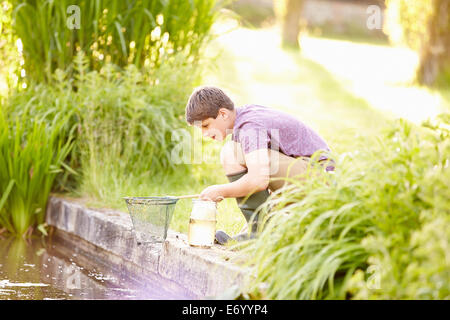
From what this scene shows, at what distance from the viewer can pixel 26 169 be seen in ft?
17.3

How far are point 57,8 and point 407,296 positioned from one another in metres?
4.47

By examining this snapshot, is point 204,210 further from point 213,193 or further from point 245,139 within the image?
point 245,139

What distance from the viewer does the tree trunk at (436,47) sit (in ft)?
41.4

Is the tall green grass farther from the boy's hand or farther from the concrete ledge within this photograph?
the boy's hand

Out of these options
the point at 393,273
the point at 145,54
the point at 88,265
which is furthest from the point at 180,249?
the point at 145,54

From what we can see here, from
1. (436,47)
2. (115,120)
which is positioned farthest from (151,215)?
(436,47)

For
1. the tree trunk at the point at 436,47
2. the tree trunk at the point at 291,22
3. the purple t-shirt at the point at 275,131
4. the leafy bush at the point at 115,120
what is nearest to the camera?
the purple t-shirt at the point at 275,131

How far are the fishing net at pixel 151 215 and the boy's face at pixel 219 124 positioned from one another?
40 cm

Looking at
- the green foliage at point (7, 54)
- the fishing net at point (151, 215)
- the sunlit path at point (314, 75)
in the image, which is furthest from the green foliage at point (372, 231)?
the sunlit path at point (314, 75)

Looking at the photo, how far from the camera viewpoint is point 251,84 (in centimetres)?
1477

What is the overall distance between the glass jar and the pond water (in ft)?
0.88

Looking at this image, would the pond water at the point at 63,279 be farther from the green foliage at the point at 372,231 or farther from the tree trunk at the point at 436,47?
the tree trunk at the point at 436,47

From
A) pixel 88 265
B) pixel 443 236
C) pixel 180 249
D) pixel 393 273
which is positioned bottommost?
pixel 88 265
